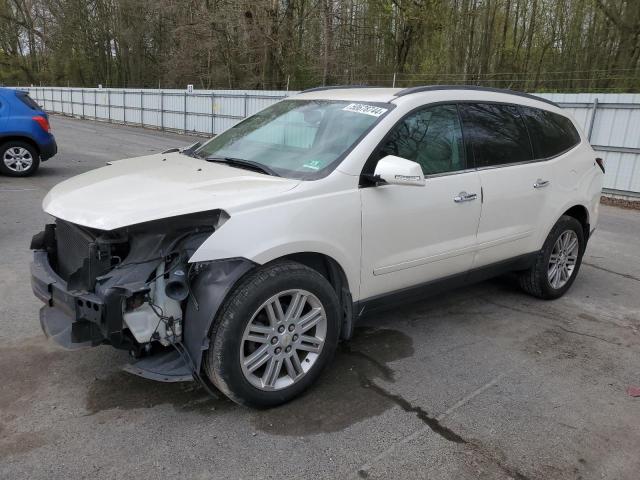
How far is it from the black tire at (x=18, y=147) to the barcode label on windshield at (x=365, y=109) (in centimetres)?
930

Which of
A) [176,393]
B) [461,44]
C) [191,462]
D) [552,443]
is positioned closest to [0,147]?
[176,393]

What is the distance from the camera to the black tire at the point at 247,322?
2867mm

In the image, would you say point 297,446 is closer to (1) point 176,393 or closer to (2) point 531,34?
(1) point 176,393

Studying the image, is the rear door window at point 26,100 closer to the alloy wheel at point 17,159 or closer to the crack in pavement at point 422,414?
the alloy wheel at point 17,159

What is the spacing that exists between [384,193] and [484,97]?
151 centimetres

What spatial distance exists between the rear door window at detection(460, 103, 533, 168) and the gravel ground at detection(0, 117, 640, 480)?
1.35m

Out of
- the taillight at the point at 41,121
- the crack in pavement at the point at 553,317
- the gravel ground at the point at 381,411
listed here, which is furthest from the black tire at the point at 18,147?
the crack in pavement at the point at 553,317

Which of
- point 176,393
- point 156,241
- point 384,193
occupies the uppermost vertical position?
point 384,193

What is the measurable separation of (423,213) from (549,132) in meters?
1.95

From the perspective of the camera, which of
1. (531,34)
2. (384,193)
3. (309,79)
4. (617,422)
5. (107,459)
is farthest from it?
(309,79)

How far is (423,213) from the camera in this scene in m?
3.70

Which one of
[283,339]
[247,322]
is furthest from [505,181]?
[247,322]

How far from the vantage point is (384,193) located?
3477 mm

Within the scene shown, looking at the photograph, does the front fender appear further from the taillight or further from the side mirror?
the taillight
